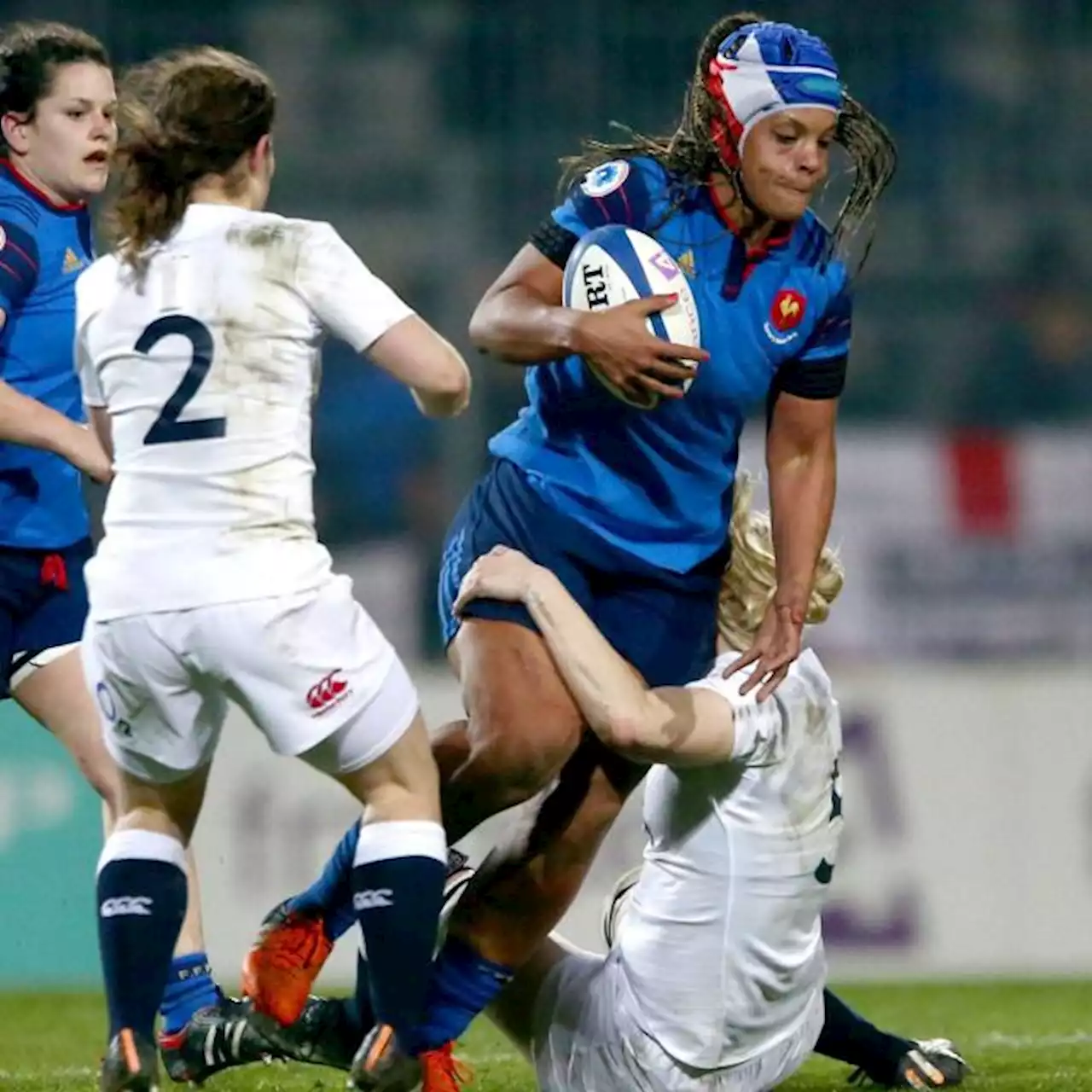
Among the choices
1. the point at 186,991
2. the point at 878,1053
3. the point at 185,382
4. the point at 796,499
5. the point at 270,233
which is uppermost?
the point at 270,233

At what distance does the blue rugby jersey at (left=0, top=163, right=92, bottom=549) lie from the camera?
5230mm

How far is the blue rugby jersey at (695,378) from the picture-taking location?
4766mm

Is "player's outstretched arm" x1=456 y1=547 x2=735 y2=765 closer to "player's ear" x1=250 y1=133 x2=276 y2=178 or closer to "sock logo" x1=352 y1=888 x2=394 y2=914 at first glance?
"sock logo" x1=352 y1=888 x2=394 y2=914

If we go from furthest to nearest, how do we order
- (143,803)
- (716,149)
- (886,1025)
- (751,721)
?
(886,1025), (716,149), (751,721), (143,803)

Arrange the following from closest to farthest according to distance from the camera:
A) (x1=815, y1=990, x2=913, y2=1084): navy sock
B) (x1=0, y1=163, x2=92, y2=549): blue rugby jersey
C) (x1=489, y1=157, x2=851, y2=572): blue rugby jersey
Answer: (x1=489, y1=157, x2=851, y2=572): blue rugby jersey → (x1=815, y1=990, x2=913, y2=1084): navy sock → (x1=0, y1=163, x2=92, y2=549): blue rugby jersey

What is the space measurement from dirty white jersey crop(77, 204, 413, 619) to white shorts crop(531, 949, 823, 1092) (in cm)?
108

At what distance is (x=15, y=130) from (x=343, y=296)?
158 centimetres

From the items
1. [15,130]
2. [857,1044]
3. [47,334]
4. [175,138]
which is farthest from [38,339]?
[857,1044]

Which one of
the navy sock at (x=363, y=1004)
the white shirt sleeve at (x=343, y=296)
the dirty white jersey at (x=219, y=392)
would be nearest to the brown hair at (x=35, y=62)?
the dirty white jersey at (x=219, y=392)

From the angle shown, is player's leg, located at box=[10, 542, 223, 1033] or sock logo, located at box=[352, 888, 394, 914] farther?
player's leg, located at box=[10, 542, 223, 1033]

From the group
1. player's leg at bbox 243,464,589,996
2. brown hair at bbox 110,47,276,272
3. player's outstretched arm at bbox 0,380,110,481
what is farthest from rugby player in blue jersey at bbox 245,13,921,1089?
player's outstretched arm at bbox 0,380,110,481

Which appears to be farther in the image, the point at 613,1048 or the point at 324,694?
the point at 613,1048

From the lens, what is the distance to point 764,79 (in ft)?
15.3

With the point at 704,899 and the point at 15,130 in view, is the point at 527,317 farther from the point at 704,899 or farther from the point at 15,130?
the point at 15,130
